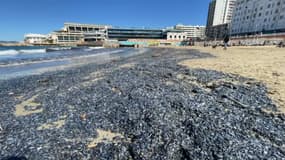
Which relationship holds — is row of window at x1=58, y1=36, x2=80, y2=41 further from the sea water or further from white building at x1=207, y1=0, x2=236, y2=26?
white building at x1=207, y1=0, x2=236, y2=26

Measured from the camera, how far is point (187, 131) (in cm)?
416

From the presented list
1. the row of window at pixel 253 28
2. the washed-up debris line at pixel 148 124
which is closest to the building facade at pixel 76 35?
the row of window at pixel 253 28

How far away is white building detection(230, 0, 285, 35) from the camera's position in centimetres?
6383

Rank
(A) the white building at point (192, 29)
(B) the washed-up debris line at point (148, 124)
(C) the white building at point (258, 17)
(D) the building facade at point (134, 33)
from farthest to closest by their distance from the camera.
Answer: (A) the white building at point (192, 29)
(D) the building facade at point (134, 33)
(C) the white building at point (258, 17)
(B) the washed-up debris line at point (148, 124)

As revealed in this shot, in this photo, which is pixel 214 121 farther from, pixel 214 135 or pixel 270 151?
pixel 270 151

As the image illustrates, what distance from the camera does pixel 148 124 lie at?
462 cm

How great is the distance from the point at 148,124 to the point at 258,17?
9452 centimetres

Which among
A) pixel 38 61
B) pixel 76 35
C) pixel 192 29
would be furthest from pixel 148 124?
pixel 192 29

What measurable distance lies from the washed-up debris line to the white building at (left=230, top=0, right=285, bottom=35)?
72797 millimetres

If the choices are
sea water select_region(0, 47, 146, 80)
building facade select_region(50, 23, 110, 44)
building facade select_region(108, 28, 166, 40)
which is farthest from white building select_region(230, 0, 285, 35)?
building facade select_region(50, 23, 110, 44)

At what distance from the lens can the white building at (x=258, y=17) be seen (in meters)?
63.8

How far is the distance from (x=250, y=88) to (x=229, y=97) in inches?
64.9

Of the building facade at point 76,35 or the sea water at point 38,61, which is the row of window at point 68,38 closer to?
the building facade at point 76,35

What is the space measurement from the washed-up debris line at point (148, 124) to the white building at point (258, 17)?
72797 millimetres
